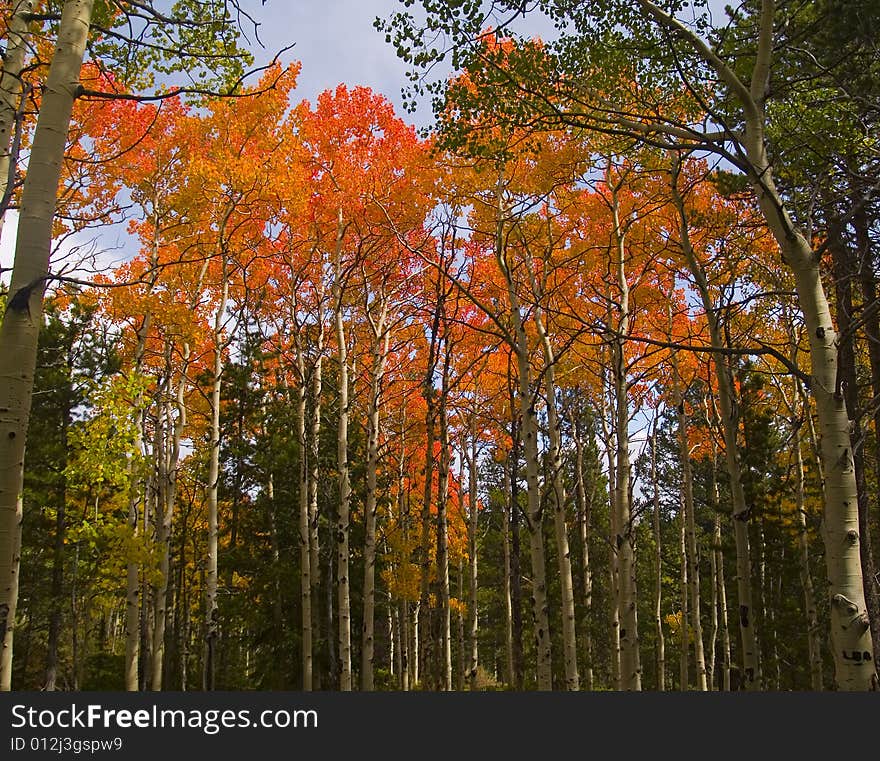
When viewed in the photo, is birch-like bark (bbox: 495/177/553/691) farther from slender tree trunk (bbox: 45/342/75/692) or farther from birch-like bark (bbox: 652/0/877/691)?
slender tree trunk (bbox: 45/342/75/692)

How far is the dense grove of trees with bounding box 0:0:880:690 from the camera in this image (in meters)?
4.20

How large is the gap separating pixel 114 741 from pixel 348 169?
387 inches

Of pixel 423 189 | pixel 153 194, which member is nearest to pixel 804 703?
pixel 423 189

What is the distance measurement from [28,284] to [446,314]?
9.12 meters

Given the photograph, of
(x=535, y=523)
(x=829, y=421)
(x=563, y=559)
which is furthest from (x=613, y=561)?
(x=829, y=421)

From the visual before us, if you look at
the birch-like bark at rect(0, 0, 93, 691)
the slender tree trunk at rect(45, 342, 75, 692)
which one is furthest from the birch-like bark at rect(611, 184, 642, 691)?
the slender tree trunk at rect(45, 342, 75, 692)

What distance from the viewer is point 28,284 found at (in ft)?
10.3

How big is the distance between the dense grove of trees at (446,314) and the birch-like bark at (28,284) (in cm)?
2

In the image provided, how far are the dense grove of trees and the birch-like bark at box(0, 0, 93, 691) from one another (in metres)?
0.02

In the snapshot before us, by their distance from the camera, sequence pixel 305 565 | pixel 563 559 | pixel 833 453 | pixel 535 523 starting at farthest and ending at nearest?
pixel 305 565 → pixel 563 559 → pixel 535 523 → pixel 833 453

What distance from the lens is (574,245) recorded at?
38.8ft

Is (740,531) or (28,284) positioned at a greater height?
(28,284)

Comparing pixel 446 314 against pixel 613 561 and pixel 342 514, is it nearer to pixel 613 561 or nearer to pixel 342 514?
pixel 342 514

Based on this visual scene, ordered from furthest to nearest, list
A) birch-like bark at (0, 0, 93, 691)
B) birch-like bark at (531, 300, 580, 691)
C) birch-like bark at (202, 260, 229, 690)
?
1. birch-like bark at (202, 260, 229, 690)
2. birch-like bark at (531, 300, 580, 691)
3. birch-like bark at (0, 0, 93, 691)
